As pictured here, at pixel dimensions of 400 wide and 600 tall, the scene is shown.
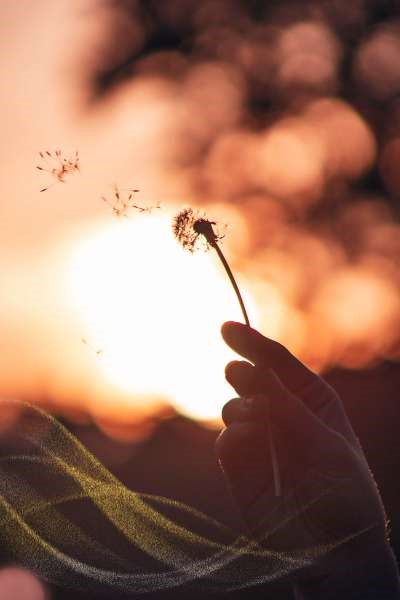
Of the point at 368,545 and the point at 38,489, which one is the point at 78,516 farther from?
the point at 368,545

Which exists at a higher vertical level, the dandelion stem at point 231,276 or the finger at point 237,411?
the dandelion stem at point 231,276

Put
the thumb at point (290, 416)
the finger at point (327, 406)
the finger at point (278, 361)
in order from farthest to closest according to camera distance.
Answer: the finger at point (327, 406) → the finger at point (278, 361) → the thumb at point (290, 416)

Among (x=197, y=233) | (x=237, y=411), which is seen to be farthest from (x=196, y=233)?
(x=237, y=411)

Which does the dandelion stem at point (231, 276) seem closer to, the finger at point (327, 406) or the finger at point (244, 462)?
the finger at point (327, 406)

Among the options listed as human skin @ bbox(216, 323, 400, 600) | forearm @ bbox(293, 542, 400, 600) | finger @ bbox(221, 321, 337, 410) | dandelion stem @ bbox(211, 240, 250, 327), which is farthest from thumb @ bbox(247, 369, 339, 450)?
forearm @ bbox(293, 542, 400, 600)

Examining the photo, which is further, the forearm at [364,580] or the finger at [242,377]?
the finger at [242,377]

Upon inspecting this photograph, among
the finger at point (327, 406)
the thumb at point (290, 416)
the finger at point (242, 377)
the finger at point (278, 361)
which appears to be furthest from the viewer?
the finger at point (327, 406)

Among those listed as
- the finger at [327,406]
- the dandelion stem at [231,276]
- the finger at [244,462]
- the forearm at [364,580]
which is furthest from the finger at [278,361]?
the forearm at [364,580]
